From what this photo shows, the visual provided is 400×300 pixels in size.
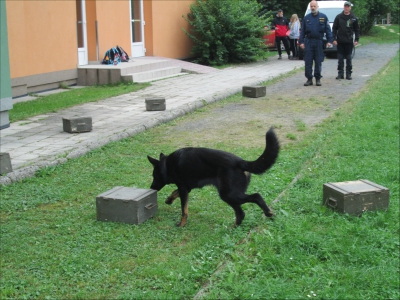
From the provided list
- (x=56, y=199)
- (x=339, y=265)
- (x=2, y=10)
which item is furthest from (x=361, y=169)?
A: (x=2, y=10)

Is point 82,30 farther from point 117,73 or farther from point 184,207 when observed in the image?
point 184,207

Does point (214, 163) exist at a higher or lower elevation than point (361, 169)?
higher

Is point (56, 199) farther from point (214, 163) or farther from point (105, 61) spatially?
point (105, 61)

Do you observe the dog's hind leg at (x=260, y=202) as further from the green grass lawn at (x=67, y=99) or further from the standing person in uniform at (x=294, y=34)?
the standing person in uniform at (x=294, y=34)

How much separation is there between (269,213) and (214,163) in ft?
2.22

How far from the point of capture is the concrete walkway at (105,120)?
794 centimetres

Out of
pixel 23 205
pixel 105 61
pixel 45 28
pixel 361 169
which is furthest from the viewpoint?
pixel 105 61

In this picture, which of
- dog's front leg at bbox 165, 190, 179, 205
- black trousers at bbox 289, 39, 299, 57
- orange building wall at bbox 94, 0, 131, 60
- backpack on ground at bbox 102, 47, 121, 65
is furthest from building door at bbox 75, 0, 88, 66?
dog's front leg at bbox 165, 190, 179, 205

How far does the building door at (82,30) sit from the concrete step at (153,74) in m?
1.73

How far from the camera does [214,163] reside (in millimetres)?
5312

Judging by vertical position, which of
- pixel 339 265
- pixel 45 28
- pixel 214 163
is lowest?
pixel 339 265

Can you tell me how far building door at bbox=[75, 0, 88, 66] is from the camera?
17.1 metres

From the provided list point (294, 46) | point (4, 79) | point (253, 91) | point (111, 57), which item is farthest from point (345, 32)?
point (4, 79)

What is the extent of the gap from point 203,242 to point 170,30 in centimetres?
1746
